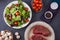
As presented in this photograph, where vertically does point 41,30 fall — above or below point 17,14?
below

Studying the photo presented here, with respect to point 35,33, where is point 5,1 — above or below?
above

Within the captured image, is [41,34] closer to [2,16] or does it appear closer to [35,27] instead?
[35,27]

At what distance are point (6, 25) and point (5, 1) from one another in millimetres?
153

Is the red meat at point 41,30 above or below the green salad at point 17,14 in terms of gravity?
below

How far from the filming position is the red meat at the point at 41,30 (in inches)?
114

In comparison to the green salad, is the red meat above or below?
below

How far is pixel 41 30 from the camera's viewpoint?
2910mm

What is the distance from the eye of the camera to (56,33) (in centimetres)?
293

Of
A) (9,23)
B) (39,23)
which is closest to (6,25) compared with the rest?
(9,23)

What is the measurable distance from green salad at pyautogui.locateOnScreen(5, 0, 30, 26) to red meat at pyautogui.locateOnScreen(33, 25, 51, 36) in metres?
0.08

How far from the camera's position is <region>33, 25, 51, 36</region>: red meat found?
2.90m

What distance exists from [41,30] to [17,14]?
181 mm

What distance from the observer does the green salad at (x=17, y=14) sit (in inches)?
115

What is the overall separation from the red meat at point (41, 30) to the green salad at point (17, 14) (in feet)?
0.25
